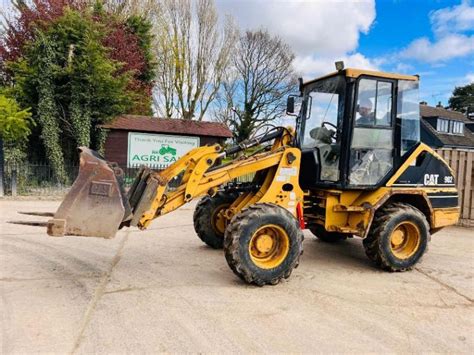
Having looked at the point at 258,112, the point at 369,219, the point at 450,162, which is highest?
the point at 258,112

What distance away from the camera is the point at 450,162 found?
10086 mm

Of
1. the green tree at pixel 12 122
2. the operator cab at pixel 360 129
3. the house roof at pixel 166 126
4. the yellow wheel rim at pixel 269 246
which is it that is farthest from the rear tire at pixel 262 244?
the house roof at pixel 166 126

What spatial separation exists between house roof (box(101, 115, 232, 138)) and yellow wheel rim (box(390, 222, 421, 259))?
536 inches

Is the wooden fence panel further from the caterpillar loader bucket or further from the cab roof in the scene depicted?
the caterpillar loader bucket

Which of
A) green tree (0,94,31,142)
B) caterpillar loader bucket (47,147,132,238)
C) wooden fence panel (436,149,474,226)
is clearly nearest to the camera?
caterpillar loader bucket (47,147,132,238)

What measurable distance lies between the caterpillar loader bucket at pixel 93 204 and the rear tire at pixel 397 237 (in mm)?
3276

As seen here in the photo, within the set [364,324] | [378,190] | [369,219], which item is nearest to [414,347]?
[364,324]

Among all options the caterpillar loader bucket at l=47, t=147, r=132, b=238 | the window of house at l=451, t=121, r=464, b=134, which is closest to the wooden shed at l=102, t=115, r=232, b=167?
the caterpillar loader bucket at l=47, t=147, r=132, b=238

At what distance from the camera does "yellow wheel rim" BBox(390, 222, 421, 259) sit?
5.64 m

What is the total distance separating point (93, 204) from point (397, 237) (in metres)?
3.99

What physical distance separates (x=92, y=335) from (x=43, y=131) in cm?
1291

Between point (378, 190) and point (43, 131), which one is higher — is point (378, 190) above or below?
below

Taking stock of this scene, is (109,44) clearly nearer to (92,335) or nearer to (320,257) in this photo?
(320,257)

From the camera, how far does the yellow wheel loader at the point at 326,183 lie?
479cm
